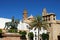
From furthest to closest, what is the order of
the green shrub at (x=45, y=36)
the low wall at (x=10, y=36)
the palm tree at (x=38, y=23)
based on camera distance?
1. the green shrub at (x=45, y=36)
2. the palm tree at (x=38, y=23)
3. the low wall at (x=10, y=36)

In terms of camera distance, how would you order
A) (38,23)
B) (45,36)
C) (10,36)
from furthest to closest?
1. (45,36)
2. (38,23)
3. (10,36)

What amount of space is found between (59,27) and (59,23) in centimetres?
106

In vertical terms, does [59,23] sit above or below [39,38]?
above

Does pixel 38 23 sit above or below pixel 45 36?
above

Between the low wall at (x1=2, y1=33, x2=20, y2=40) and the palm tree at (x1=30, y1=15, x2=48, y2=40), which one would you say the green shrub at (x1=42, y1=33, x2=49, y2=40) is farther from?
the low wall at (x1=2, y1=33, x2=20, y2=40)

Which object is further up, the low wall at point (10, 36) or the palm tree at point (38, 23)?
the palm tree at point (38, 23)

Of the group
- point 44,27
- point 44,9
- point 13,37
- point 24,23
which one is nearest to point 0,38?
point 13,37

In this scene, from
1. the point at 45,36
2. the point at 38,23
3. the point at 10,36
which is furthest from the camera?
the point at 45,36

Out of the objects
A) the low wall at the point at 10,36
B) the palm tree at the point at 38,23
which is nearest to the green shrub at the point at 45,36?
the palm tree at the point at 38,23

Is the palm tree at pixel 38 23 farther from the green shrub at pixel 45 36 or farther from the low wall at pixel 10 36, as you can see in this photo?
the low wall at pixel 10 36

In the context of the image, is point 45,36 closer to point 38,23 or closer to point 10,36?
point 38,23

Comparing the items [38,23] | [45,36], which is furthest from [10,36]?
[45,36]

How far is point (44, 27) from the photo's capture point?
4856 centimetres

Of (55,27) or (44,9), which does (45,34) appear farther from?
(44,9)
